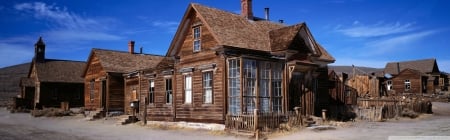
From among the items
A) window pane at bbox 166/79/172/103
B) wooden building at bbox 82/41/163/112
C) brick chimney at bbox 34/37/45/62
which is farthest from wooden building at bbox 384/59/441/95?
brick chimney at bbox 34/37/45/62

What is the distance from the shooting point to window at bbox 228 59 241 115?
62.8 feet

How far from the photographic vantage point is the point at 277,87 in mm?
20062

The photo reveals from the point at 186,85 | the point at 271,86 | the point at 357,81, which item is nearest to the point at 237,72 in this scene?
the point at 271,86

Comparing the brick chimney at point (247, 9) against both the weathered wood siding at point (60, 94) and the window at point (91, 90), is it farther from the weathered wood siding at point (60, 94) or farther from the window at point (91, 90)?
the weathered wood siding at point (60, 94)

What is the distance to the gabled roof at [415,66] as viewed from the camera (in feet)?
199

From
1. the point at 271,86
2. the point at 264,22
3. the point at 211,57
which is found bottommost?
the point at 271,86

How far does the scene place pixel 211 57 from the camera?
68.4 ft

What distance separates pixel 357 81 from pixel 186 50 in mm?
24450

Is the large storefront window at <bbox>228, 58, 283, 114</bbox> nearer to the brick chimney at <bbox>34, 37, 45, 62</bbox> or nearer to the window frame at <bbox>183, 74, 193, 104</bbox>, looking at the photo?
the window frame at <bbox>183, 74, 193, 104</bbox>

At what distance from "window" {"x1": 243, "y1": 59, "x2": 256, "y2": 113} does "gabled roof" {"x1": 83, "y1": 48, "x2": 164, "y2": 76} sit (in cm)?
1765

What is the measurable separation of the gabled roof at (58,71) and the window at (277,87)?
31.6 meters

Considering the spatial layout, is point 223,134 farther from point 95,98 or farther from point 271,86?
point 95,98

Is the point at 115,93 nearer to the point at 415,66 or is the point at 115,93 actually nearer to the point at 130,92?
the point at 130,92

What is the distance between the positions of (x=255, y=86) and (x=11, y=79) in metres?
62.6
